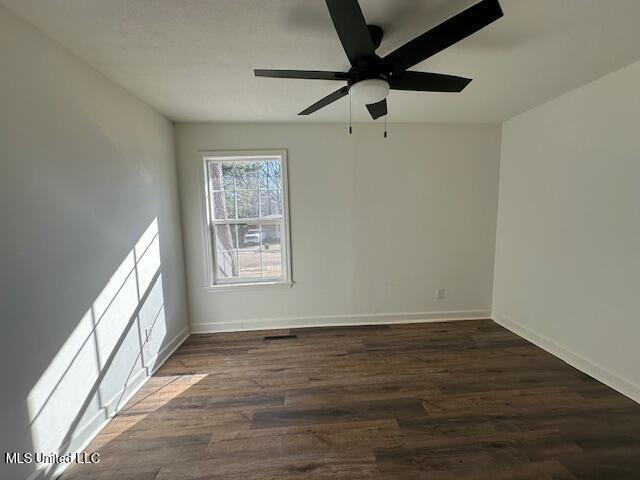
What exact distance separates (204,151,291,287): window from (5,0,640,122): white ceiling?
30.0 inches

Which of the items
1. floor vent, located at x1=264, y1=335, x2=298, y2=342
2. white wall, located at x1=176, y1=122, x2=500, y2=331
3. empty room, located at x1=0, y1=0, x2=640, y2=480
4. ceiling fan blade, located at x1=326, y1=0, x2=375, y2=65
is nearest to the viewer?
ceiling fan blade, located at x1=326, y1=0, x2=375, y2=65

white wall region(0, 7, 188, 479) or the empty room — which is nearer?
white wall region(0, 7, 188, 479)

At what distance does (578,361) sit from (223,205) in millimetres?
3781

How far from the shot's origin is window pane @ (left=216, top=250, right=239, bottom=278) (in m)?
3.12

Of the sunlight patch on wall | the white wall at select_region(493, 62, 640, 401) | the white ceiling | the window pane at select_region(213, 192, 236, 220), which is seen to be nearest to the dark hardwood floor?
the sunlight patch on wall

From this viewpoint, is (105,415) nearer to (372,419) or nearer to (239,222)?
(372,419)

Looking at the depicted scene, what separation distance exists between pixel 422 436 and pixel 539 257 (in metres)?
2.15

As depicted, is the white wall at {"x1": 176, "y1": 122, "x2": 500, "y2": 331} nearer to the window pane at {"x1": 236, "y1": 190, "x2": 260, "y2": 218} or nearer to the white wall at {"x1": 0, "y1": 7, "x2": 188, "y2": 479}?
the window pane at {"x1": 236, "y1": 190, "x2": 260, "y2": 218}

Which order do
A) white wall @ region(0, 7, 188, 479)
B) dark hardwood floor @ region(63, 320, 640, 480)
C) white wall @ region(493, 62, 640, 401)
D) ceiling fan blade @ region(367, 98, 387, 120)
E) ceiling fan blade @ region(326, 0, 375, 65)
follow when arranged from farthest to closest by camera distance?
Answer: 1. white wall @ region(493, 62, 640, 401)
2. ceiling fan blade @ region(367, 98, 387, 120)
3. dark hardwood floor @ region(63, 320, 640, 480)
4. white wall @ region(0, 7, 188, 479)
5. ceiling fan blade @ region(326, 0, 375, 65)

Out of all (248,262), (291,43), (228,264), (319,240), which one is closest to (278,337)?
(248,262)

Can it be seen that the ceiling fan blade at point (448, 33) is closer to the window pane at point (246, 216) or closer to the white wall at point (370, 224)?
the white wall at point (370, 224)

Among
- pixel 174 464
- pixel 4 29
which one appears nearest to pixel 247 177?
pixel 4 29

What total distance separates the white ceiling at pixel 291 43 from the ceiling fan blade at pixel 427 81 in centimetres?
28

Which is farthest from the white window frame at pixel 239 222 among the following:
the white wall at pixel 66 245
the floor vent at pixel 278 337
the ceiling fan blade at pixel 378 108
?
the ceiling fan blade at pixel 378 108
